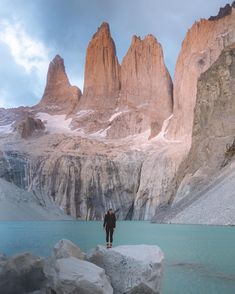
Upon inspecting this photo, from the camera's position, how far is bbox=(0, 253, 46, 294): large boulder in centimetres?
882

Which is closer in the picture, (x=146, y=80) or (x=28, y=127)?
(x=28, y=127)

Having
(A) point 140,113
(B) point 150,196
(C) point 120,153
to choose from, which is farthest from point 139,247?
(A) point 140,113

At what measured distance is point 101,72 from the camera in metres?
128

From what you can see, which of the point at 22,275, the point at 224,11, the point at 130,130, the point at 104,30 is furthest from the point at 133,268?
the point at 104,30

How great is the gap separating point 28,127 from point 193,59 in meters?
38.6

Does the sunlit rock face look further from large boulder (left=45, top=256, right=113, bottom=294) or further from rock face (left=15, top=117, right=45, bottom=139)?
large boulder (left=45, top=256, right=113, bottom=294)

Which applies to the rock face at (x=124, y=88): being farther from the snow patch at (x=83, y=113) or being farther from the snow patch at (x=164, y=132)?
the snow patch at (x=164, y=132)

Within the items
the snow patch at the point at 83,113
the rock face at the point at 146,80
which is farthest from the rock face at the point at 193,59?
the snow patch at the point at 83,113

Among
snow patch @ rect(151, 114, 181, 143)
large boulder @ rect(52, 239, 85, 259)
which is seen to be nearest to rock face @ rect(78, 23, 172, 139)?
snow patch @ rect(151, 114, 181, 143)

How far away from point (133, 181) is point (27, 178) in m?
20.4

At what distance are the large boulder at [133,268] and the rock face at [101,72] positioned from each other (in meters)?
114

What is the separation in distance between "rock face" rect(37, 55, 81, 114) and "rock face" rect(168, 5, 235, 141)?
30388mm

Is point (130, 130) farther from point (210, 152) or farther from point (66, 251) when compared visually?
point (66, 251)

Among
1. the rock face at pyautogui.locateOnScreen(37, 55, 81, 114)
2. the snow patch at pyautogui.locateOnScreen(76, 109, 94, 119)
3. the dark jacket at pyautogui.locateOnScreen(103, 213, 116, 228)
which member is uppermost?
the rock face at pyautogui.locateOnScreen(37, 55, 81, 114)
